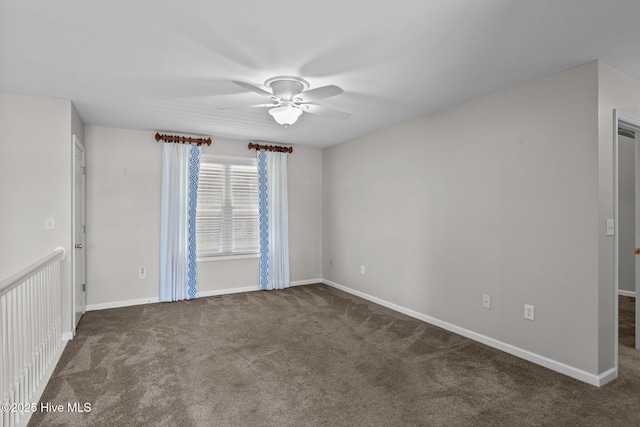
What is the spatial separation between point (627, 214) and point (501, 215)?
3.60m

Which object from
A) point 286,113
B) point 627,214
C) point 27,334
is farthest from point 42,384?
point 627,214

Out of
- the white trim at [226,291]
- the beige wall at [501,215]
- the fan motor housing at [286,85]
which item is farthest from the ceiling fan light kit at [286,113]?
the white trim at [226,291]

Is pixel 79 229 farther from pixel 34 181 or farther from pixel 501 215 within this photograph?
pixel 501 215

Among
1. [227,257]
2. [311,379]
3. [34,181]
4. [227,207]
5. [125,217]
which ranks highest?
[34,181]

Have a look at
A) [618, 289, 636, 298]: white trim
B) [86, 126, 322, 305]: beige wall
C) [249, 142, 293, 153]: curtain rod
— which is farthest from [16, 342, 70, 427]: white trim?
[618, 289, 636, 298]: white trim

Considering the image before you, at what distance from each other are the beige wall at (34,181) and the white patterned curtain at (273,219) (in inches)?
103

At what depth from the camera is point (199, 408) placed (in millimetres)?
2238

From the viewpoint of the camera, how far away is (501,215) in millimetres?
3152

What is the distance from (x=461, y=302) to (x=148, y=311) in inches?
147

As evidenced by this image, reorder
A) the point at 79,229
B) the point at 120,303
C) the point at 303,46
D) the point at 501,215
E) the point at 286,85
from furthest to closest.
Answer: the point at 120,303, the point at 79,229, the point at 501,215, the point at 286,85, the point at 303,46

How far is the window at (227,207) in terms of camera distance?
5121mm

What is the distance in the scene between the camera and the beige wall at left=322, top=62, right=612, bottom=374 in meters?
2.60

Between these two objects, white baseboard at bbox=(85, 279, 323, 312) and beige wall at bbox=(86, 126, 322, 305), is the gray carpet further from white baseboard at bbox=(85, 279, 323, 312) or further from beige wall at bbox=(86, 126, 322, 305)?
beige wall at bbox=(86, 126, 322, 305)

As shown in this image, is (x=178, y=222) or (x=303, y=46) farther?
(x=178, y=222)
